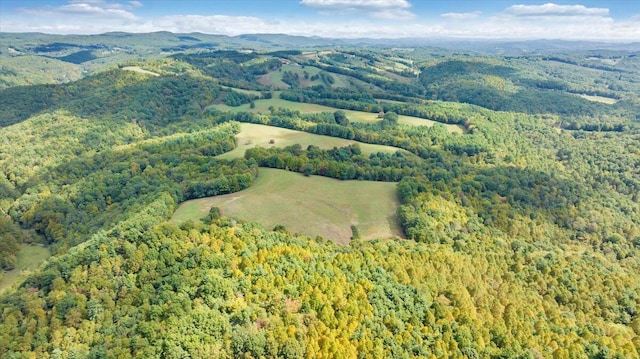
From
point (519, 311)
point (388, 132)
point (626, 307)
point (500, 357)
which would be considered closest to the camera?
point (500, 357)

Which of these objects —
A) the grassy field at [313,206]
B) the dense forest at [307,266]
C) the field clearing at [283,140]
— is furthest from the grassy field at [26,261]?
the field clearing at [283,140]

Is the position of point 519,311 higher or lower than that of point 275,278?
lower

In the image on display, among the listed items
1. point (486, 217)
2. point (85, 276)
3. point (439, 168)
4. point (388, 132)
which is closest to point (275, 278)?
point (85, 276)

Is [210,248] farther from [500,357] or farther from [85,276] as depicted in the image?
[500,357]

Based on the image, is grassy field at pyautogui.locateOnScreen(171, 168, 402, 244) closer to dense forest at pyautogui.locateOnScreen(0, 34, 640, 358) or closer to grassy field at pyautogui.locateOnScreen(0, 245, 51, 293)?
dense forest at pyautogui.locateOnScreen(0, 34, 640, 358)

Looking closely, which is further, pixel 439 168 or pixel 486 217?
pixel 439 168

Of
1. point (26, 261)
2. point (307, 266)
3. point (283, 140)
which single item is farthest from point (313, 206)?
point (26, 261)
